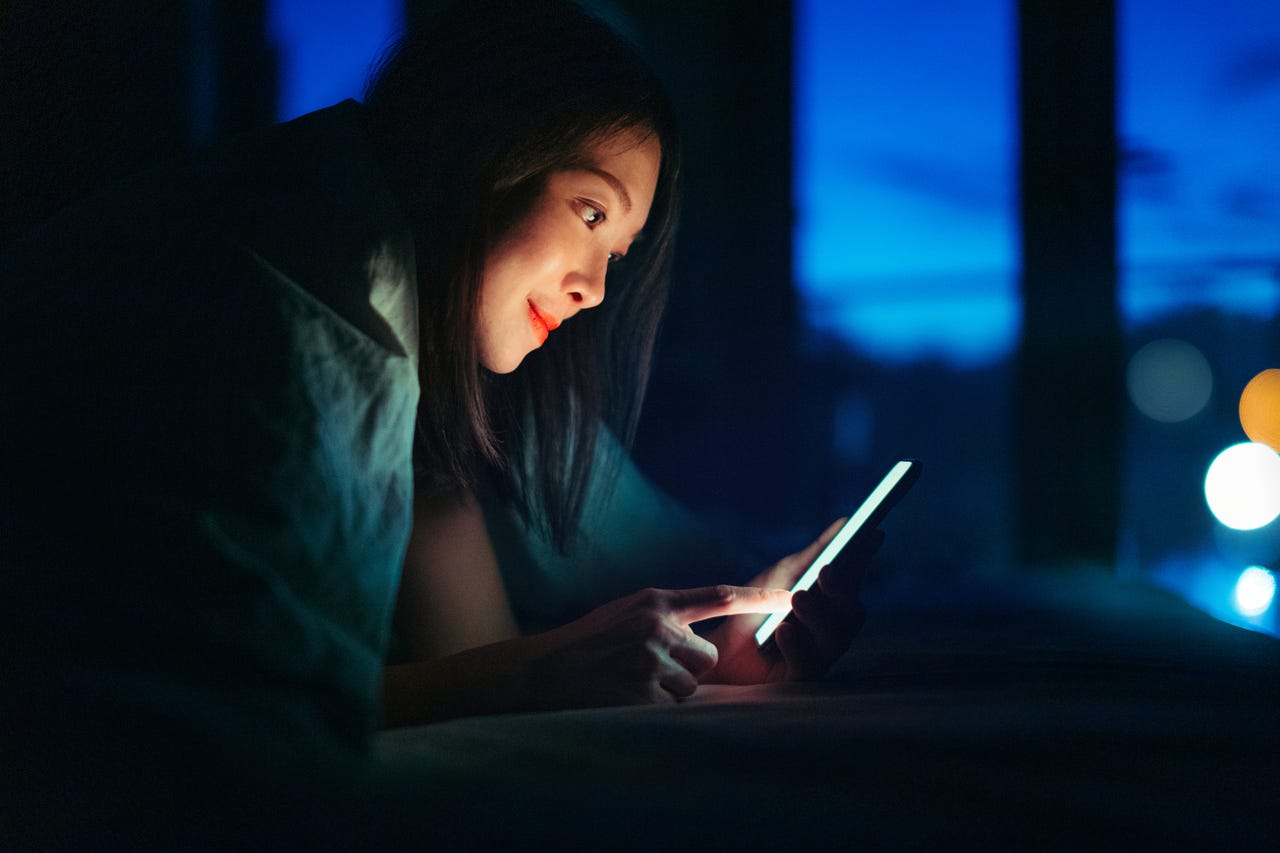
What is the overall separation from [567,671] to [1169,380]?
5.71ft

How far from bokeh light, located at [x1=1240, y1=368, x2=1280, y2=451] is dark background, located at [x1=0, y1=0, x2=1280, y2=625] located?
3 cm

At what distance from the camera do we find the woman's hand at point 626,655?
63 centimetres

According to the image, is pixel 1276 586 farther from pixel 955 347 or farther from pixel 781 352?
pixel 781 352

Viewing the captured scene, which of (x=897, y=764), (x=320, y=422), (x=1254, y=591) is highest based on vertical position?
(x=320, y=422)

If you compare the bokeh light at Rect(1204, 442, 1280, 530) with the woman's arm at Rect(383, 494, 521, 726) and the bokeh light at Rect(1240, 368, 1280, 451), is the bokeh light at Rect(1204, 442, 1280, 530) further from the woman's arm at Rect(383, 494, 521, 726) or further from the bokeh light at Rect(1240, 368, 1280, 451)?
the woman's arm at Rect(383, 494, 521, 726)

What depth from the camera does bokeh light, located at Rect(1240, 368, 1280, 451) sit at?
185cm

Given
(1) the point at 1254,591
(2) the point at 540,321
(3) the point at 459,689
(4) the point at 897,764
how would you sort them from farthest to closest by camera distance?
(1) the point at 1254,591, (2) the point at 540,321, (3) the point at 459,689, (4) the point at 897,764

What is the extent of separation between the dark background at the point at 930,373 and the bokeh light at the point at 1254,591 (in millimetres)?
152

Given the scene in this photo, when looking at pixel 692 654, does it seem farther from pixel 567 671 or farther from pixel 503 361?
pixel 503 361

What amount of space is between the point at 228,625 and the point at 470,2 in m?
0.64

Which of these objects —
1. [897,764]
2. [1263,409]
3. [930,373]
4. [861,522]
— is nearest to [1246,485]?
[1263,409]

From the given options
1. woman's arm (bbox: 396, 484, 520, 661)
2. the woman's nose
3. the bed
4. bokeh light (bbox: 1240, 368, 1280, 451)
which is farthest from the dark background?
the bed

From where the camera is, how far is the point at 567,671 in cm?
63

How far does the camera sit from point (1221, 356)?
1879 mm
